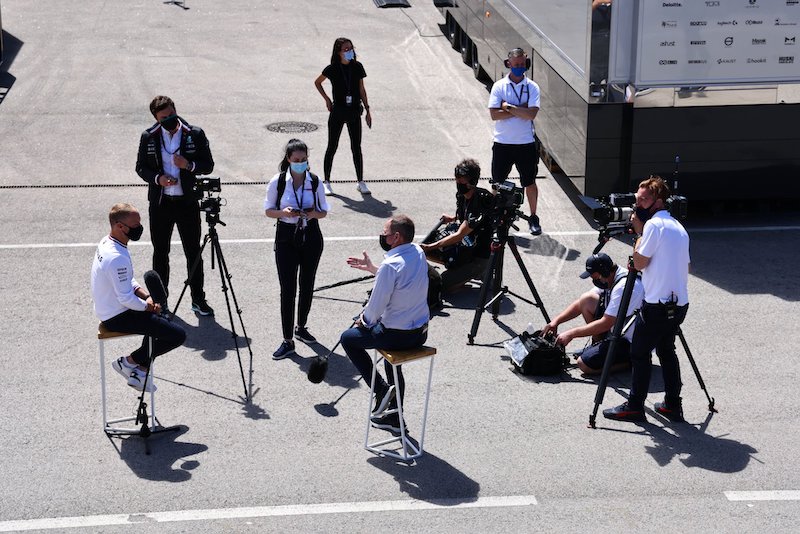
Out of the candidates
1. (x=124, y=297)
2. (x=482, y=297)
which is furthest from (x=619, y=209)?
(x=124, y=297)

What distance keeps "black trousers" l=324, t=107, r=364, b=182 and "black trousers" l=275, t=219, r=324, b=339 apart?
442 centimetres

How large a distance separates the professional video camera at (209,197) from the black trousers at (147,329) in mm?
1354

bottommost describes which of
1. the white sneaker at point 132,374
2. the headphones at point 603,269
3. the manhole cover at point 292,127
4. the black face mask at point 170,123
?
the white sneaker at point 132,374

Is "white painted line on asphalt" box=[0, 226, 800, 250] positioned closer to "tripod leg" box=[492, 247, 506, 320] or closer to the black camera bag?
"tripod leg" box=[492, 247, 506, 320]

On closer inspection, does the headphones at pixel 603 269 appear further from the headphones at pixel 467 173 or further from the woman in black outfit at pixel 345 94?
the woman in black outfit at pixel 345 94

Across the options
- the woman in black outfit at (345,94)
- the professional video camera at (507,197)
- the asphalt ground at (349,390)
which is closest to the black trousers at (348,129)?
the woman in black outfit at (345,94)

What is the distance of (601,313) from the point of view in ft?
32.7

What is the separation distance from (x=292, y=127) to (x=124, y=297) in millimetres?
9182

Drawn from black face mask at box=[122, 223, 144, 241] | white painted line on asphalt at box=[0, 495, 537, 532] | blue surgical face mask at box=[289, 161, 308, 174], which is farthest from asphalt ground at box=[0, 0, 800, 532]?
blue surgical face mask at box=[289, 161, 308, 174]

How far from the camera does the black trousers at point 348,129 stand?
1443 centimetres

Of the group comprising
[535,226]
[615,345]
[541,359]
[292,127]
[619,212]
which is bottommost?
[541,359]

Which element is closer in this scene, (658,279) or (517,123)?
(658,279)

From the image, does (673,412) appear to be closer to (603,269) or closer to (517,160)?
(603,269)

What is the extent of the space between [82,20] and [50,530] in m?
18.2
